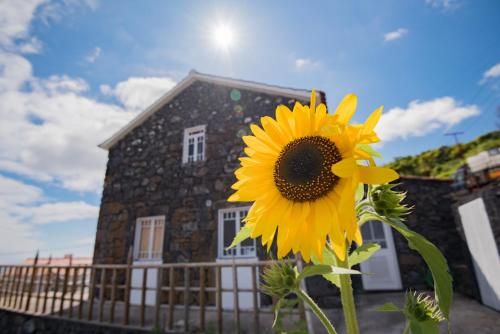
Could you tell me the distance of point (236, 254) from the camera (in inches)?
272

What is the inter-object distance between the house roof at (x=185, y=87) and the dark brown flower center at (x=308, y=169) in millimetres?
6795

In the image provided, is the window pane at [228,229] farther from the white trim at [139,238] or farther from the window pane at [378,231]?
the window pane at [378,231]

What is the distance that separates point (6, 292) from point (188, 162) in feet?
21.7

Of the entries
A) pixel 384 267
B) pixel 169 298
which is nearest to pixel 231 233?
pixel 169 298

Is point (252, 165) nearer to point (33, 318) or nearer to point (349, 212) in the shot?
point (349, 212)

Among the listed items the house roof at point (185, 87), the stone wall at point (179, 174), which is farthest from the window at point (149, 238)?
the house roof at point (185, 87)

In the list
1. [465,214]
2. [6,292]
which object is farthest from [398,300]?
[6,292]

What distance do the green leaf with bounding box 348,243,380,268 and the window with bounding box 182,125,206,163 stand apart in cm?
759

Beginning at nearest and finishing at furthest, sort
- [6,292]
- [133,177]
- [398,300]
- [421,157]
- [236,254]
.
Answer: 1. [398,300]
2. [236,254]
3. [6,292]
4. [133,177]
5. [421,157]

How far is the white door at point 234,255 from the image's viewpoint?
21.2 ft

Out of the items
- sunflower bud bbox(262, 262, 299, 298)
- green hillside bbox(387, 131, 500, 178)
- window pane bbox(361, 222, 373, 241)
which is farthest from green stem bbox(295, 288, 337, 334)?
green hillside bbox(387, 131, 500, 178)

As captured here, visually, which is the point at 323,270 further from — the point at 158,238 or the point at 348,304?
the point at 158,238

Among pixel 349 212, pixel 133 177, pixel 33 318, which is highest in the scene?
pixel 133 177

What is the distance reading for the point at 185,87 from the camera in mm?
9250
